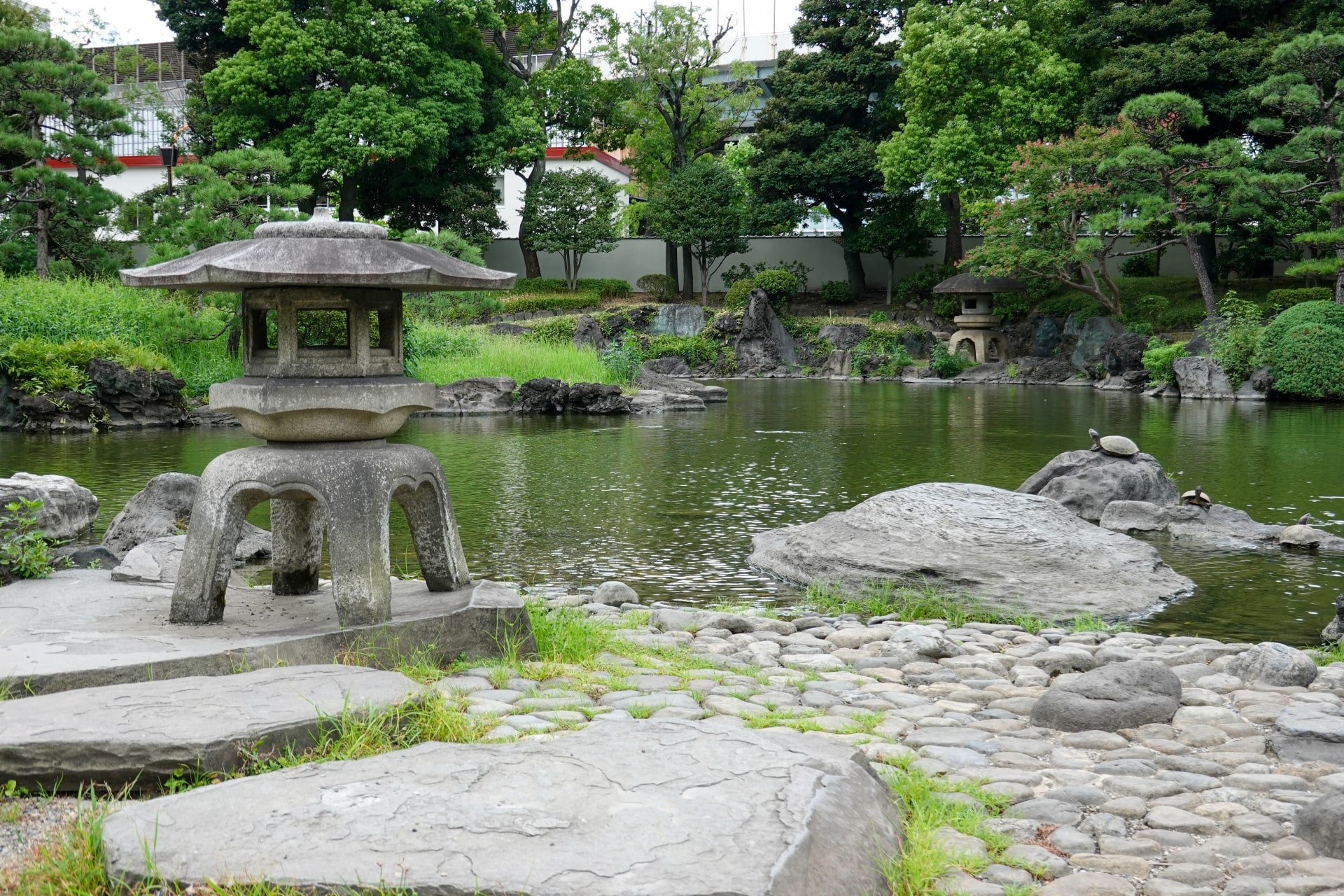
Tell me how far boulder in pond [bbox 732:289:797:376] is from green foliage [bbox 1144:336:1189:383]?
1301 centimetres

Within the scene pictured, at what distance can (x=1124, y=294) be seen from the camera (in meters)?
37.1

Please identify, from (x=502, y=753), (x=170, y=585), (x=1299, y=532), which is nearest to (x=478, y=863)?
(x=502, y=753)

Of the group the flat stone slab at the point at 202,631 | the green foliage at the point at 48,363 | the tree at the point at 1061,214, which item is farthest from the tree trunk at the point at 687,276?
the flat stone slab at the point at 202,631

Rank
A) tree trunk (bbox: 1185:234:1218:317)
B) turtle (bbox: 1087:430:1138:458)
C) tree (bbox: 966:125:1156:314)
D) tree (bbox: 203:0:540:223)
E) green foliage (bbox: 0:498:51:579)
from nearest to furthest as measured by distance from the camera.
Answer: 1. green foliage (bbox: 0:498:51:579)
2. turtle (bbox: 1087:430:1138:458)
3. tree (bbox: 966:125:1156:314)
4. tree trunk (bbox: 1185:234:1218:317)
5. tree (bbox: 203:0:540:223)

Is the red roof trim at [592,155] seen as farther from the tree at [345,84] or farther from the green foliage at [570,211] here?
the tree at [345,84]

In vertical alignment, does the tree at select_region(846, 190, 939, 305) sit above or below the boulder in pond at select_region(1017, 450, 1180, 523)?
above

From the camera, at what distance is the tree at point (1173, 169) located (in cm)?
3003

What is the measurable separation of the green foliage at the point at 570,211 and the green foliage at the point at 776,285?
596 cm

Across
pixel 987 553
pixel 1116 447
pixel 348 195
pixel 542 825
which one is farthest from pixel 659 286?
pixel 542 825

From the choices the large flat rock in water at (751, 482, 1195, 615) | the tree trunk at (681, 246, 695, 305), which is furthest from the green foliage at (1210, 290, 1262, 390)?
the large flat rock in water at (751, 482, 1195, 615)

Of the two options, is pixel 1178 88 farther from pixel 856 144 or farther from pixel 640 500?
pixel 640 500

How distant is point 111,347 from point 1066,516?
60.2ft

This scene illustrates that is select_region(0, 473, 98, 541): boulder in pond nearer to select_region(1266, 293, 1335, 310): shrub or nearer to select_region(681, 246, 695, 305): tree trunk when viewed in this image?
select_region(1266, 293, 1335, 310): shrub

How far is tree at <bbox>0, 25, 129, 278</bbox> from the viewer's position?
25641 millimetres
